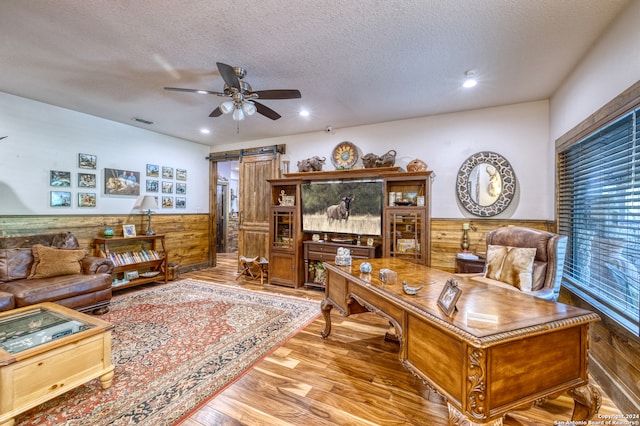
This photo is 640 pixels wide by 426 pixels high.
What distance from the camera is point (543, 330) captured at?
1.20 m

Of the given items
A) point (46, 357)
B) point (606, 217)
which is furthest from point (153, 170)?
point (606, 217)

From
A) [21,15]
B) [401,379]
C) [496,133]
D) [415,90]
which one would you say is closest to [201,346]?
[401,379]

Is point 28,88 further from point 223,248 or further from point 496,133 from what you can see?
point 496,133

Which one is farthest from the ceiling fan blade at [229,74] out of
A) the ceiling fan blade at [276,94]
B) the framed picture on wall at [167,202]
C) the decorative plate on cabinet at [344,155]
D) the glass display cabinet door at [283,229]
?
the framed picture on wall at [167,202]

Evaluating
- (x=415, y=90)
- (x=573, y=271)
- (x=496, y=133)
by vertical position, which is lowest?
(x=573, y=271)

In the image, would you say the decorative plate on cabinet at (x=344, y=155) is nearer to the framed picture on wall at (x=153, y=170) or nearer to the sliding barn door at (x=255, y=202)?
the sliding barn door at (x=255, y=202)

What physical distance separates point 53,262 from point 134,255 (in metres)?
1.28

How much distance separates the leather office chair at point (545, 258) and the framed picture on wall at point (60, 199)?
5.97 m

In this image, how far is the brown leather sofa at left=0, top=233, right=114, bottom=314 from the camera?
2895 mm

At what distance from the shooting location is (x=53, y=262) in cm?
336

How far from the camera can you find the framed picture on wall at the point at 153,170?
509cm

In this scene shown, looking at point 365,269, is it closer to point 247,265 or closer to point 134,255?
point 247,265

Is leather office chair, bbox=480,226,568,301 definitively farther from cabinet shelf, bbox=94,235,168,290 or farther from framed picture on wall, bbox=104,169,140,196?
framed picture on wall, bbox=104,169,140,196

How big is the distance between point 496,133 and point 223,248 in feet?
24.3
